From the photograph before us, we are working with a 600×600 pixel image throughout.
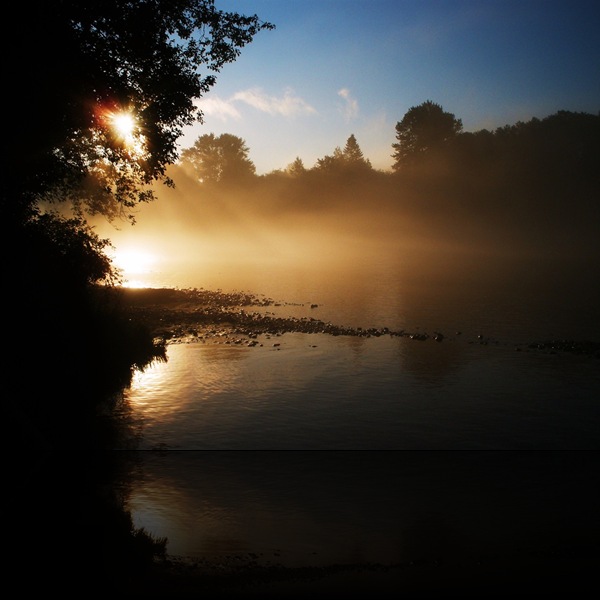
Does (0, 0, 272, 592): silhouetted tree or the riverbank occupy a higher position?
(0, 0, 272, 592): silhouetted tree

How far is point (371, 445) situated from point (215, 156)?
567 feet

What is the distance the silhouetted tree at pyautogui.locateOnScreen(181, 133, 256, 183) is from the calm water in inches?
5925

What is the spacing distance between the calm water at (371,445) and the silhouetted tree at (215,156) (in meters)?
151

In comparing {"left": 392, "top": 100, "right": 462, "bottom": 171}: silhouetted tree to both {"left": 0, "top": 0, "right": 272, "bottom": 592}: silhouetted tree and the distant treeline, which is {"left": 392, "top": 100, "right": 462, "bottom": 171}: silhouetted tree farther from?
{"left": 0, "top": 0, "right": 272, "bottom": 592}: silhouetted tree

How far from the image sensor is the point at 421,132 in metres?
127

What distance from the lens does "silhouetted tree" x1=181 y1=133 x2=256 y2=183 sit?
175000mm

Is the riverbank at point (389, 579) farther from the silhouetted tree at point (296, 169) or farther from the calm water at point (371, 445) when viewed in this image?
the silhouetted tree at point (296, 169)

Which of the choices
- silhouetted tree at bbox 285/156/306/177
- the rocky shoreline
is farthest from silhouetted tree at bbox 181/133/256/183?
the rocky shoreline

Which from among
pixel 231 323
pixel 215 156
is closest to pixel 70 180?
pixel 231 323

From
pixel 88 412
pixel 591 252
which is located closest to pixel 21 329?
pixel 88 412

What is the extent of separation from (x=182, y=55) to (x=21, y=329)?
1046 cm

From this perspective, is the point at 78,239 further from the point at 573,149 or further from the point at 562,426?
the point at 573,149

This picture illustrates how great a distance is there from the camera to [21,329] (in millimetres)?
14547

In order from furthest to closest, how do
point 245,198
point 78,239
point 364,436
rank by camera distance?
point 245,198
point 78,239
point 364,436
